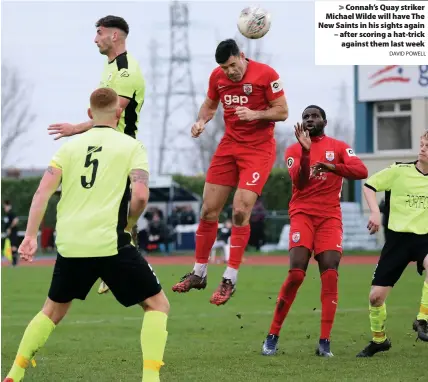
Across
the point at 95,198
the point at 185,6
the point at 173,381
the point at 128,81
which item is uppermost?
the point at 185,6

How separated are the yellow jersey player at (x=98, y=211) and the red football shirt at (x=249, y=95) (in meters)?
2.94

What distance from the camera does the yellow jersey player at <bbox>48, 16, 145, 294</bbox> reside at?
36.8 ft

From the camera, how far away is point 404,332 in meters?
14.0

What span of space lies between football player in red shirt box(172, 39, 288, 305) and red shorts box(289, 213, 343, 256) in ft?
2.14

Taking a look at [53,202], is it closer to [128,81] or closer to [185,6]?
[185,6]

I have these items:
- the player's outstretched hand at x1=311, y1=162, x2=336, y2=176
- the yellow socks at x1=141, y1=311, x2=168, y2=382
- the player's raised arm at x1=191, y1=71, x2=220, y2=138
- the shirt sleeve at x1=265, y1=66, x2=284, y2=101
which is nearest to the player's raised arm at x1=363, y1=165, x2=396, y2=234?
the player's outstretched hand at x1=311, y1=162, x2=336, y2=176

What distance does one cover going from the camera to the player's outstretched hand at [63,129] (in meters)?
10.6

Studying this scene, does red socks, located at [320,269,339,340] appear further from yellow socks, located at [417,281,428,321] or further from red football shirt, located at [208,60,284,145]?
red football shirt, located at [208,60,284,145]

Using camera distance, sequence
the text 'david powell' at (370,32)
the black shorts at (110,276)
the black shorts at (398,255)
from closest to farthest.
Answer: the black shorts at (110,276), the black shorts at (398,255), the text 'david powell' at (370,32)

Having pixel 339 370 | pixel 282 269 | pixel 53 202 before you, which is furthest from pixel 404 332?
pixel 53 202

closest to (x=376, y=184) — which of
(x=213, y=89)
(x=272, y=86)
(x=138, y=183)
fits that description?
(x=272, y=86)

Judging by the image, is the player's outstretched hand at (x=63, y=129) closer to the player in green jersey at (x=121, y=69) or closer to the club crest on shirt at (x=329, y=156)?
the player in green jersey at (x=121, y=69)

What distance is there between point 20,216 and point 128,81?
36951 mm

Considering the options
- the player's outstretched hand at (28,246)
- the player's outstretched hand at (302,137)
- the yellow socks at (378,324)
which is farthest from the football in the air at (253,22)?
the player's outstretched hand at (28,246)
